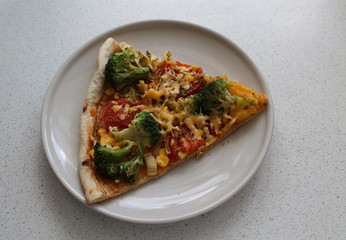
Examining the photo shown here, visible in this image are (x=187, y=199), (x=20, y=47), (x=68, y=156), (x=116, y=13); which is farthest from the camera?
(x=116, y=13)

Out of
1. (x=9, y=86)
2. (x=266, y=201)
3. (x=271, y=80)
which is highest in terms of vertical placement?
(x=271, y=80)

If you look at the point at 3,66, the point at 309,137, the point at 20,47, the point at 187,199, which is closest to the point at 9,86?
the point at 3,66

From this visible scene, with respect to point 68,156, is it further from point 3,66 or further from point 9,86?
point 3,66

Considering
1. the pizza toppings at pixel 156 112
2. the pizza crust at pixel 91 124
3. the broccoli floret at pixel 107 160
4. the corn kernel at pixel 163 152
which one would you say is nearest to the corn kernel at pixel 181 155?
the pizza toppings at pixel 156 112

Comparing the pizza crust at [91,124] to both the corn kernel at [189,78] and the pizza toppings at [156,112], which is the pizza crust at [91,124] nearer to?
the pizza toppings at [156,112]

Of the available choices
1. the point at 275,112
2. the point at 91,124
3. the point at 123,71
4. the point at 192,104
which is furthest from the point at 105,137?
the point at 275,112

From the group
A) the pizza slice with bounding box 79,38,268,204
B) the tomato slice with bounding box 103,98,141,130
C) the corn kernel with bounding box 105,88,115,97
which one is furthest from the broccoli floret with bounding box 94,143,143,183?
the corn kernel with bounding box 105,88,115,97

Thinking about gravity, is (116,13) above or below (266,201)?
above
